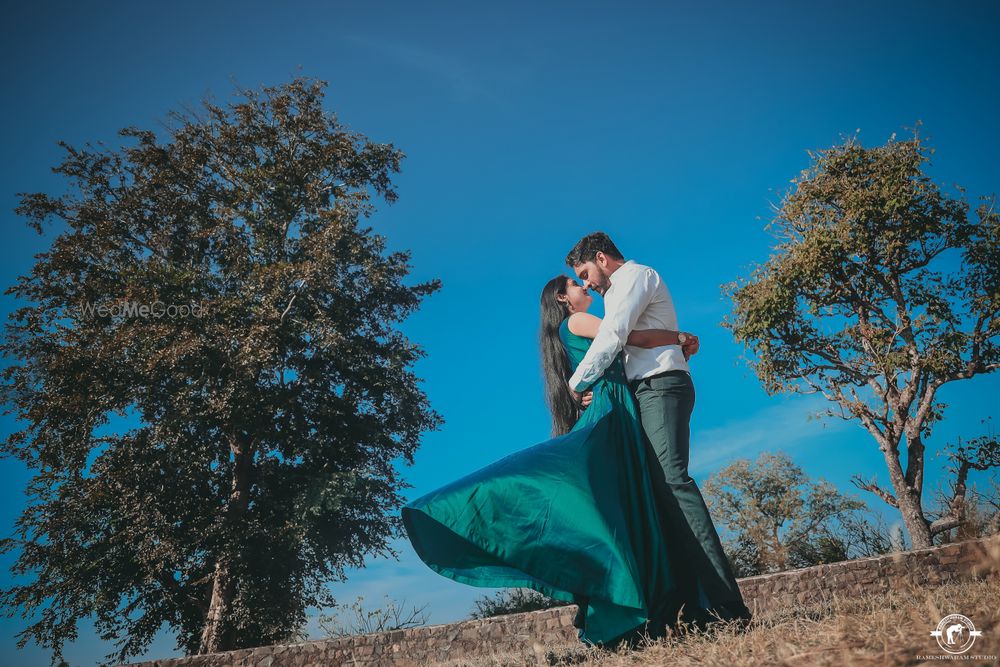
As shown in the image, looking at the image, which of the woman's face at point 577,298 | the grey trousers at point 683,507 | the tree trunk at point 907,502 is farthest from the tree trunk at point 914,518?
the woman's face at point 577,298

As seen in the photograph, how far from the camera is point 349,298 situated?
591 inches

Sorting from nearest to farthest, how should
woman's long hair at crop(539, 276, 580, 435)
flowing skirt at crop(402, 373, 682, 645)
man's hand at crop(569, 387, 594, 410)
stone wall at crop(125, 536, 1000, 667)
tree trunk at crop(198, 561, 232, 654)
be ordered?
flowing skirt at crop(402, 373, 682, 645), man's hand at crop(569, 387, 594, 410), woman's long hair at crop(539, 276, 580, 435), stone wall at crop(125, 536, 1000, 667), tree trunk at crop(198, 561, 232, 654)

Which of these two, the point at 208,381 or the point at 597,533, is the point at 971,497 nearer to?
the point at 597,533

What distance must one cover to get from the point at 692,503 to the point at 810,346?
38.5 ft

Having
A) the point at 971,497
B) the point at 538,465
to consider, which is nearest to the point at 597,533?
the point at 538,465

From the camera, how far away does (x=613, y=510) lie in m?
3.31

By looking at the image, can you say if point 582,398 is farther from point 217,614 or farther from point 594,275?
point 217,614

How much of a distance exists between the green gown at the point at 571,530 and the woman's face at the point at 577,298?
0.95 m

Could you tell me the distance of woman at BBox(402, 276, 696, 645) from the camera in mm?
3172

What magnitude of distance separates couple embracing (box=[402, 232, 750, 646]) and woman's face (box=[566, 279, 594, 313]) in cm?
45

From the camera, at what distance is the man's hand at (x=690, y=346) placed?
3996mm

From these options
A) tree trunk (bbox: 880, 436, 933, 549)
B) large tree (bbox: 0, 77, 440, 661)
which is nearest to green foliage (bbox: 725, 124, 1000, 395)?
tree trunk (bbox: 880, 436, 933, 549)

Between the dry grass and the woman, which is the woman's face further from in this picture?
the dry grass

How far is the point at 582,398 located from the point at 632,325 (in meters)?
0.74
